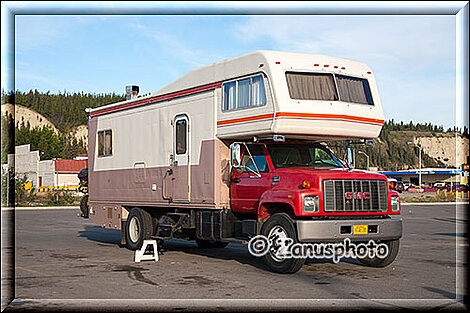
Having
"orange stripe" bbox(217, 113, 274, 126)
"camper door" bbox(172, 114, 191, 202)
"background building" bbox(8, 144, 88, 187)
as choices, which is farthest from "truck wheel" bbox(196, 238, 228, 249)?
"background building" bbox(8, 144, 88, 187)

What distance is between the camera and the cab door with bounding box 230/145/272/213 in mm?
12062

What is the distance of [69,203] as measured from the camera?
1783 inches

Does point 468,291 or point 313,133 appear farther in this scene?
point 313,133

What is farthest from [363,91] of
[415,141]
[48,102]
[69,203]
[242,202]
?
[415,141]

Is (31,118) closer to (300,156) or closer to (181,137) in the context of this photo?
(181,137)

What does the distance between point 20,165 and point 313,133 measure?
71594 millimetres

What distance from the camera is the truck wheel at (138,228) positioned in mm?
15070

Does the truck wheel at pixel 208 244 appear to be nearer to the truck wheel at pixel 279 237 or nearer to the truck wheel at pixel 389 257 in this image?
the truck wheel at pixel 279 237

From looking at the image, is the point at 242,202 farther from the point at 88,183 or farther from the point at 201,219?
the point at 88,183

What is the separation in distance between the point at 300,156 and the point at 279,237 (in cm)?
209

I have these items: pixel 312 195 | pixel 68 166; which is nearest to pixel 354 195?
pixel 312 195

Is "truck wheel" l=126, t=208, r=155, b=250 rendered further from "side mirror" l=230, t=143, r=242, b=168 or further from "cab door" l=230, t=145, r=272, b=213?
"side mirror" l=230, t=143, r=242, b=168

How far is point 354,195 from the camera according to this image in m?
11.2

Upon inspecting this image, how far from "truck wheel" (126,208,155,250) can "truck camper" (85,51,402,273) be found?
0.11 ft
